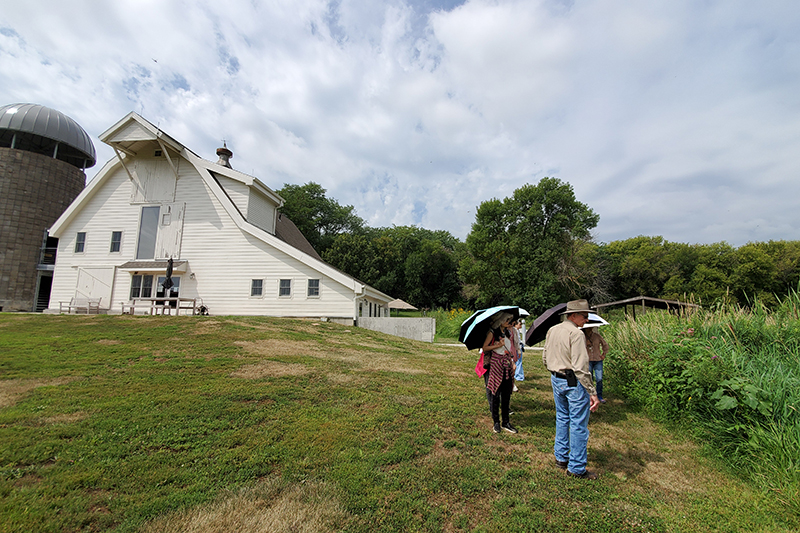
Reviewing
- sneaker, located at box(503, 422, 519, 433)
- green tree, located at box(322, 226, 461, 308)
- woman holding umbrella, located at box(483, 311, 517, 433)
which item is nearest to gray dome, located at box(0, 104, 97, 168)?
green tree, located at box(322, 226, 461, 308)

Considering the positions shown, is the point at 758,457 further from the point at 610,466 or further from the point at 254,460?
the point at 254,460

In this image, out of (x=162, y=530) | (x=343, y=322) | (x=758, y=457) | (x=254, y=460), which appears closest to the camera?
(x=162, y=530)

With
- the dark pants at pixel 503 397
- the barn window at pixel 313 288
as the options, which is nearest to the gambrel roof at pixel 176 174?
the barn window at pixel 313 288

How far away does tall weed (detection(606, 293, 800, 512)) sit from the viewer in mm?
4680

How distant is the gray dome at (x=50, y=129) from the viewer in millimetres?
26641

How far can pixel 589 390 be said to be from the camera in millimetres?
4441

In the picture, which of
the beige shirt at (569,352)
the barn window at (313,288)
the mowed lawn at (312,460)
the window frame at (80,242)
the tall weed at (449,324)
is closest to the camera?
the mowed lawn at (312,460)

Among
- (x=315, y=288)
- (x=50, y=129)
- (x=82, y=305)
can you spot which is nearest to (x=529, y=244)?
(x=315, y=288)

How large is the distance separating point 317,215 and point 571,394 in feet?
164

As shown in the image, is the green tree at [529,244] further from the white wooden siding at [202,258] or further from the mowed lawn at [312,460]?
the mowed lawn at [312,460]

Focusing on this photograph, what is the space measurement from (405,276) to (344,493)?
4563cm

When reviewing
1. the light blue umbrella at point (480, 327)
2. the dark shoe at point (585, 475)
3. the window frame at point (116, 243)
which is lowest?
the dark shoe at point (585, 475)

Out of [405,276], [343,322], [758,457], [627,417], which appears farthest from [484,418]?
[405,276]

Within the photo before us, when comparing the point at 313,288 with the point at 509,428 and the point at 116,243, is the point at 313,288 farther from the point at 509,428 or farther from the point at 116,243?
the point at 509,428
